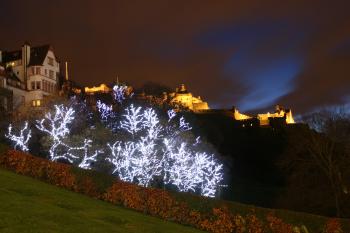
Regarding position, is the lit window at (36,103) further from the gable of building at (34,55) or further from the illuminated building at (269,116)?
the illuminated building at (269,116)

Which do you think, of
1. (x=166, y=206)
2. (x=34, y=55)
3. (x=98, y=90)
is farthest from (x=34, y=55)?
(x=166, y=206)

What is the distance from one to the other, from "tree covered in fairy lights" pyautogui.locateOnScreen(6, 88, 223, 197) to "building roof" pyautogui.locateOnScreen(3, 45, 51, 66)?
31.8m

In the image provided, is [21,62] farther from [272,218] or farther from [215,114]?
[272,218]

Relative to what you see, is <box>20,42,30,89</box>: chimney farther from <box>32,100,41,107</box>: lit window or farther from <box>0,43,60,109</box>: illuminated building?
<box>32,100,41,107</box>: lit window

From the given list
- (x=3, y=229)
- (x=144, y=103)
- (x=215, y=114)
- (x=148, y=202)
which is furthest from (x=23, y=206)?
(x=215, y=114)

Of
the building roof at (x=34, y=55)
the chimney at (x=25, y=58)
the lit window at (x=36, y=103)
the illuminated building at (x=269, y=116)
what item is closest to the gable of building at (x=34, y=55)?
the building roof at (x=34, y=55)

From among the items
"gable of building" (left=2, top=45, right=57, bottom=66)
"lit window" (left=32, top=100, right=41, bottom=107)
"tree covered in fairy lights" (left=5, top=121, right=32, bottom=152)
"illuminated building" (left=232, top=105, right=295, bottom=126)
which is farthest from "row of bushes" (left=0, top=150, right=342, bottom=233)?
"illuminated building" (left=232, top=105, right=295, bottom=126)

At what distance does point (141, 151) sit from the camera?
4650 cm

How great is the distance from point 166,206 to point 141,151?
25478 millimetres

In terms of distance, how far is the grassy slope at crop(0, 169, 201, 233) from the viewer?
1288cm

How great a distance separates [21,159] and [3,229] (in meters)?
11.7

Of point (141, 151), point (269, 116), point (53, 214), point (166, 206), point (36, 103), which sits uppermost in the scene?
point (269, 116)

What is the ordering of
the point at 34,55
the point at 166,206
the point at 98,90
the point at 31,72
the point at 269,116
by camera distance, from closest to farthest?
the point at 166,206 < the point at 31,72 < the point at 34,55 < the point at 98,90 < the point at 269,116

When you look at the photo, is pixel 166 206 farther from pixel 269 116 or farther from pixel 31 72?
pixel 269 116
